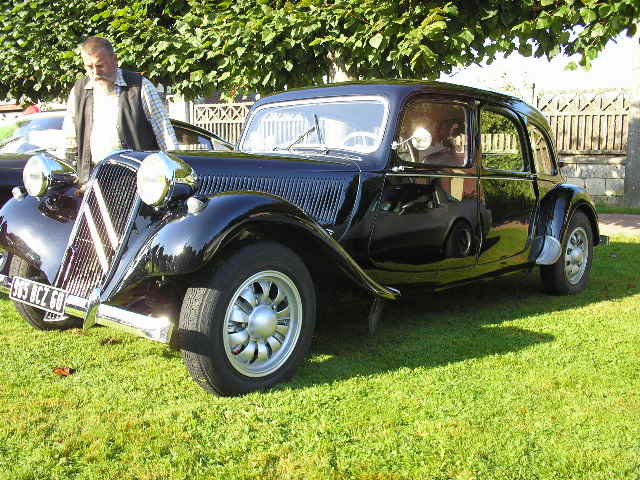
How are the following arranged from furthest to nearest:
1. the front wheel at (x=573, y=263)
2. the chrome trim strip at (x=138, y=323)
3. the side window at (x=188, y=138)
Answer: the side window at (x=188, y=138) → the front wheel at (x=573, y=263) → the chrome trim strip at (x=138, y=323)

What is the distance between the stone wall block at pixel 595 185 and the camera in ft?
43.3

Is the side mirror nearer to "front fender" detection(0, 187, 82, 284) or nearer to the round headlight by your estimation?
"front fender" detection(0, 187, 82, 284)

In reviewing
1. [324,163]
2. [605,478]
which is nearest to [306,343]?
[324,163]

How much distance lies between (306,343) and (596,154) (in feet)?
37.5

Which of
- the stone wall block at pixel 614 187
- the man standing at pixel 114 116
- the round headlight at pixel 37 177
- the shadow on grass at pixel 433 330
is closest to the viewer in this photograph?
the shadow on grass at pixel 433 330

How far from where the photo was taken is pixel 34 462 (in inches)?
98.8

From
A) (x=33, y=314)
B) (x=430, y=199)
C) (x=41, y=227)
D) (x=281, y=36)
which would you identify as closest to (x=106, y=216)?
(x=41, y=227)

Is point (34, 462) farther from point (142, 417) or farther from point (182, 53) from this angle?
point (182, 53)

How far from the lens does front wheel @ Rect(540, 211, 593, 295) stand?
5633 millimetres

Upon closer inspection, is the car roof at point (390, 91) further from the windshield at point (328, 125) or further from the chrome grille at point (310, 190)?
the chrome grille at point (310, 190)

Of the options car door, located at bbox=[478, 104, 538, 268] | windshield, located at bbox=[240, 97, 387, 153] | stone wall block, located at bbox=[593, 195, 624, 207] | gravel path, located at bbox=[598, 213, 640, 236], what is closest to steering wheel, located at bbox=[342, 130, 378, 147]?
windshield, located at bbox=[240, 97, 387, 153]

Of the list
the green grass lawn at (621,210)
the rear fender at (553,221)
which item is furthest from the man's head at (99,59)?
the green grass lawn at (621,210)

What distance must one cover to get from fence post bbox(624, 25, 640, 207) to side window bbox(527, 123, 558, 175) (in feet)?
24.7

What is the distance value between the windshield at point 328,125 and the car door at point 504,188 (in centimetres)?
98
